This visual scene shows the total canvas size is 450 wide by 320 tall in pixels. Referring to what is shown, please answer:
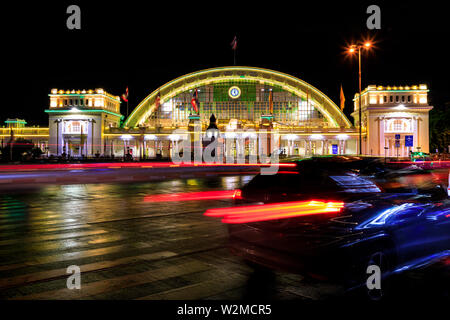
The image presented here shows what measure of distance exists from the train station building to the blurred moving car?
64.2m

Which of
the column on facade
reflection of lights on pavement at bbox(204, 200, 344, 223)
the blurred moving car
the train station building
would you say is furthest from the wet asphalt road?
the column on facade

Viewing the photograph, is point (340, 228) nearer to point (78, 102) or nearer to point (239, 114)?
point (239, 114)

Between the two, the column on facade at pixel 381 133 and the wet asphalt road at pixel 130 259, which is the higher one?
the column on facade at pixel 381 133

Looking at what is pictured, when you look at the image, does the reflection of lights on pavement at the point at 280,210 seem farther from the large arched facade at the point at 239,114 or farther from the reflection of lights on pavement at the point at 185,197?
the large arched facade at the point at 239,114

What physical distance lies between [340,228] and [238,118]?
7834 cm

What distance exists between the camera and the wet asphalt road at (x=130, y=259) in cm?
493

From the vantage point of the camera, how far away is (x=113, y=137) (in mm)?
79875

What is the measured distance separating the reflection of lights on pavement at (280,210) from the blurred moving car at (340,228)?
2 cm

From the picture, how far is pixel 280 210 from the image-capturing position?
5.28m

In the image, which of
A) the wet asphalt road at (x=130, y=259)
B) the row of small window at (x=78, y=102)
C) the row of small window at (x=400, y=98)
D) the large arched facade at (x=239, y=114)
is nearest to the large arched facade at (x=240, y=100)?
the large arched facade at (x=239, y=114)

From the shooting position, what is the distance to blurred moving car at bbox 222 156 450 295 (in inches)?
185

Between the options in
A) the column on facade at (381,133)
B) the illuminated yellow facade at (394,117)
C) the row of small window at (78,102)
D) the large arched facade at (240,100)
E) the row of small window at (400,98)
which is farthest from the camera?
the large arched facade at (240,100)

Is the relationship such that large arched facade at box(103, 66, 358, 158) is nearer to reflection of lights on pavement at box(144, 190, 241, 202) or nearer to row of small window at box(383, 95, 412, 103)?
row of small window at box(383, 95, 412, 103)
